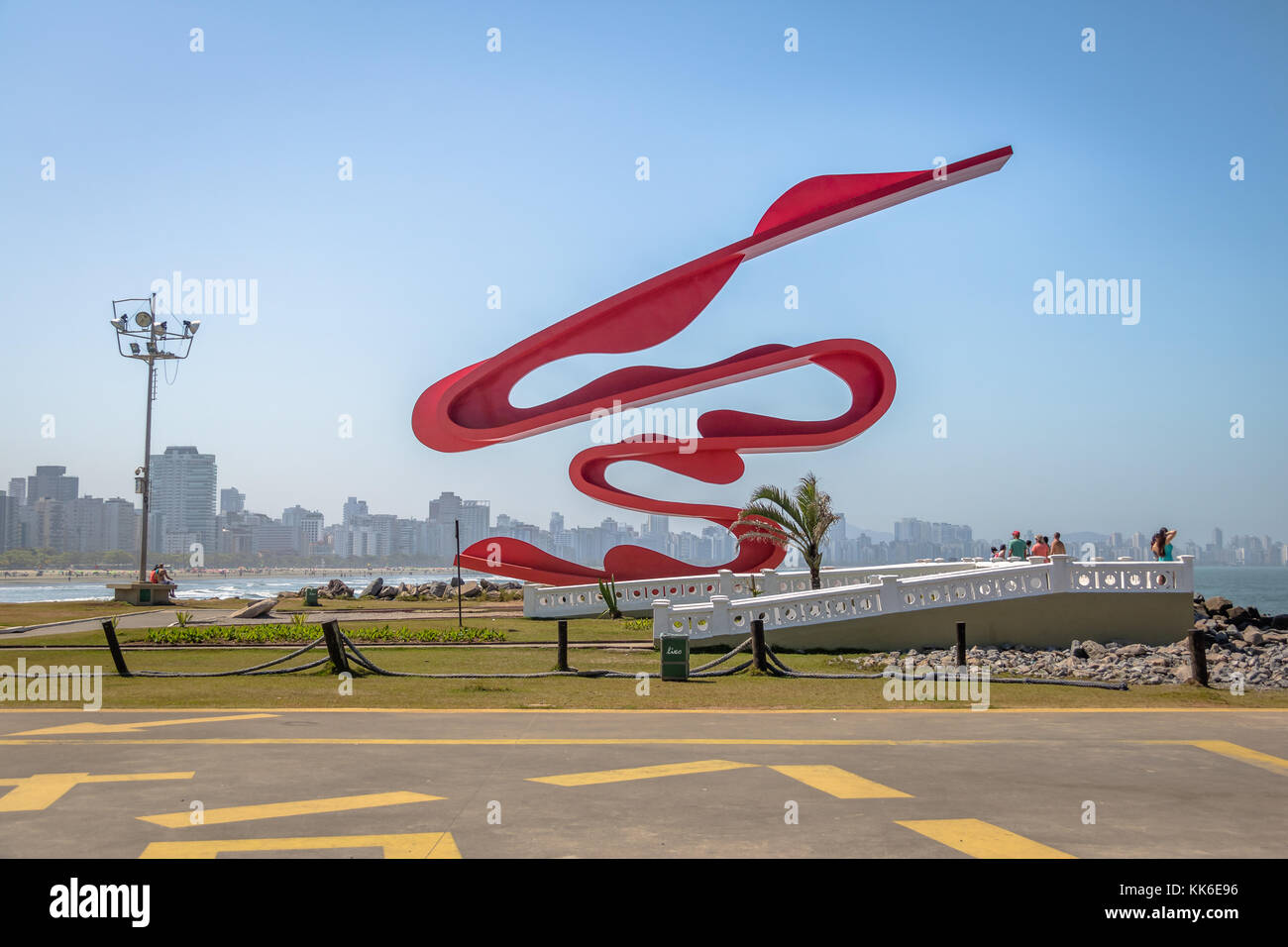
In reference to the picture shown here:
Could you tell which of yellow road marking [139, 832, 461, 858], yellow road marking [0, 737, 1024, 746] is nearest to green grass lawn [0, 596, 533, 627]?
yellow road marking [0, 737, 1024, 746]

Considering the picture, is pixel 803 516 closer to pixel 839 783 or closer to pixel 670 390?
pixel 670 390

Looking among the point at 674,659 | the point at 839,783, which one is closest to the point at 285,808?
the point at 839,783

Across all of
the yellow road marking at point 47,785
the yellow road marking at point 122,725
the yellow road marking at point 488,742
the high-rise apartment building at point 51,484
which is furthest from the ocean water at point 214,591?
the high-rise apartment building at point 51,484

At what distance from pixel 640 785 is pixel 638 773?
1.64ft

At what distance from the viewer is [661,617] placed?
20062mm

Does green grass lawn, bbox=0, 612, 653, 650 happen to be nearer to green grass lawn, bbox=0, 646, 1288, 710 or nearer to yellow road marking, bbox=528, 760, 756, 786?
green grass lawn, bbox=0, 646, 1288, 710

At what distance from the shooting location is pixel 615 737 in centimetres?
1039

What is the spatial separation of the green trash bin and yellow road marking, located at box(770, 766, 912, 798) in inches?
271

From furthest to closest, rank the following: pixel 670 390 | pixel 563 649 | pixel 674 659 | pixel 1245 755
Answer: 1. pixel 670 390
2. pixel 563 649
3. pixel 674 659
4. pixel 1245 755

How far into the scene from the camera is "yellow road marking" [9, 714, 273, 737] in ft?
35.0
